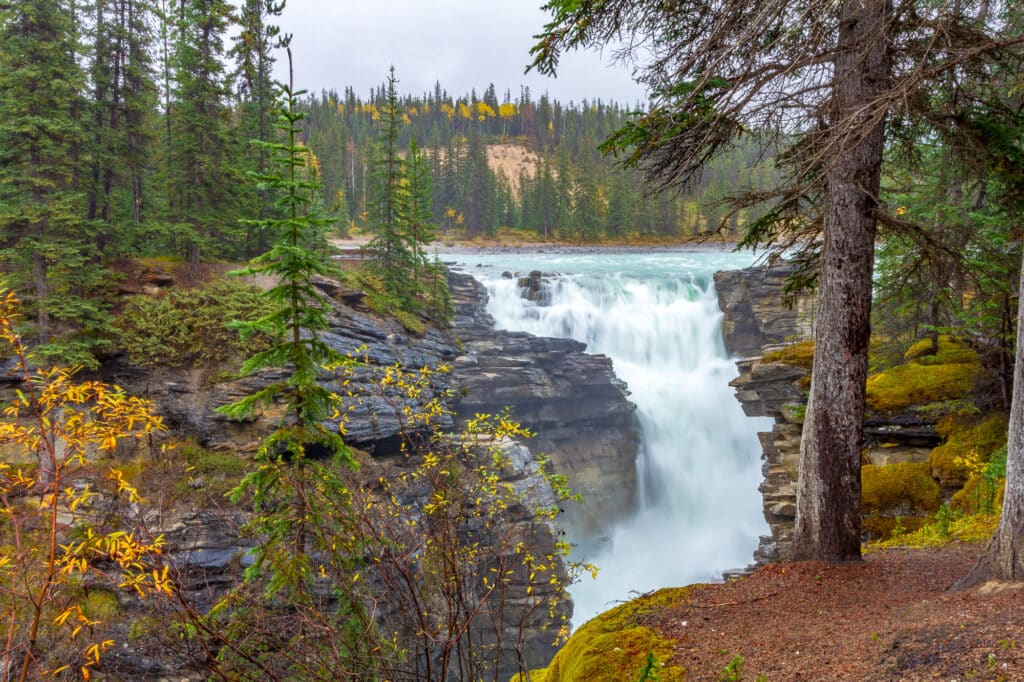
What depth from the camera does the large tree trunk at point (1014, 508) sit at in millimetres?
4746

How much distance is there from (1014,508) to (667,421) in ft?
81.8

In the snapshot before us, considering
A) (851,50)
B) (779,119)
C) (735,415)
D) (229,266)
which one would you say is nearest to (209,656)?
(779,119)

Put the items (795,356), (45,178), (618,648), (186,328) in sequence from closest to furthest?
(618,648)
(795,356)
(45,178)
(186,328)

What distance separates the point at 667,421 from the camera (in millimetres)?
29250

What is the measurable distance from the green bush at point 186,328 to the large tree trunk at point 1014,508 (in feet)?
60.3

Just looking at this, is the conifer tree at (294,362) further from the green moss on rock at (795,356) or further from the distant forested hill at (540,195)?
the distant forested hill at (540,195)

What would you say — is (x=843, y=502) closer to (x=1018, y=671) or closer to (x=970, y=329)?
(x=1018, y=671)

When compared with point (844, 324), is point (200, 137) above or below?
above

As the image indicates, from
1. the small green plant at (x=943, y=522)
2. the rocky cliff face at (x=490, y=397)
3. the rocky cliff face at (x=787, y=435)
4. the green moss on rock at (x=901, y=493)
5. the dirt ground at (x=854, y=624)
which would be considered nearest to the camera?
the dirt ground at (x=854, y=624)

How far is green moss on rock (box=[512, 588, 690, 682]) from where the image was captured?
4.62m

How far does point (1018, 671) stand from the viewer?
11.0 feet

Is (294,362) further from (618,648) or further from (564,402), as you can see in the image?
(564,402)

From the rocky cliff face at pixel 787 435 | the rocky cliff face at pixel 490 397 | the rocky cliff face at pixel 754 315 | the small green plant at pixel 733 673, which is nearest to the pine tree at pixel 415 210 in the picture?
the rocky cliff face at pixel 490 397

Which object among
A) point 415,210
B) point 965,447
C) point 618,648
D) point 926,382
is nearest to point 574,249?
point 415,210
